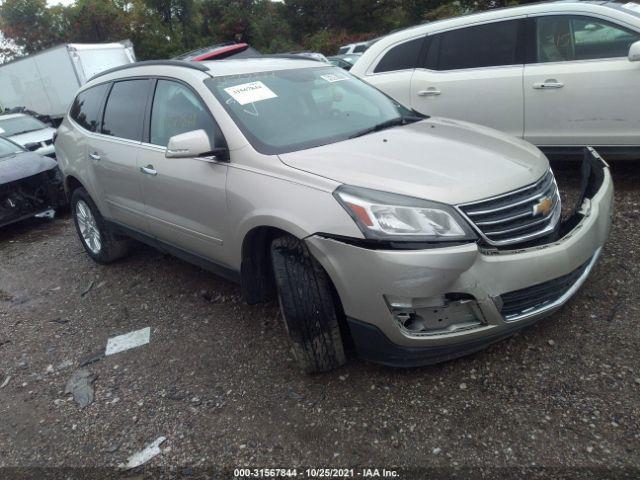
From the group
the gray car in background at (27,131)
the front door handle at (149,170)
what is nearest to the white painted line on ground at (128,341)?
the front door handle at (149,170)

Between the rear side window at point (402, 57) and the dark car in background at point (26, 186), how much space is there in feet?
14.2

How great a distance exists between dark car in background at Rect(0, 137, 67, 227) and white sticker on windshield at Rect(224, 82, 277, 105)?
439 cm

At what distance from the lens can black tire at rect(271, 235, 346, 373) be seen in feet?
9.00

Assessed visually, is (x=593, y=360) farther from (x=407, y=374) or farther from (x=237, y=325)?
(x=237, y=325)

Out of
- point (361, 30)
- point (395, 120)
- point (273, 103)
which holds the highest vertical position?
point (273, 103)

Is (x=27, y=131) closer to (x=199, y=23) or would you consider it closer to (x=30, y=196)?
(x=30, y=196)

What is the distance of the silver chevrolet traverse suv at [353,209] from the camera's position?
8.38 feet

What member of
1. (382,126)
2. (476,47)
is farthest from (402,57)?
(382,126)

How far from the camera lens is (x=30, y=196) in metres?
6.79

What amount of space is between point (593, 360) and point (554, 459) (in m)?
0.73

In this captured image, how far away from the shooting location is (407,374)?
9.65 feet

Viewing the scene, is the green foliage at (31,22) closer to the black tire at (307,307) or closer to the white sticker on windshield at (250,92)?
the white sticker on windshield at (250,92)

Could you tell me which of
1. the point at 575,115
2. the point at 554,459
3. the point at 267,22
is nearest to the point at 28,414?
the point at 554,459

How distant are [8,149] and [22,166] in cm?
74
